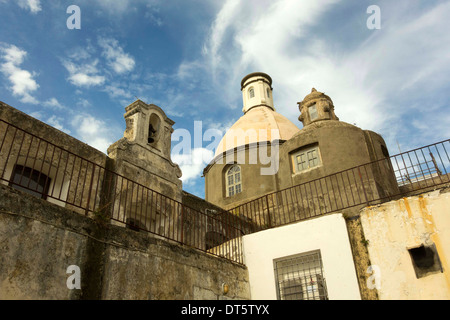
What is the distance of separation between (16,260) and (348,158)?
37.6ft

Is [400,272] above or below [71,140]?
below

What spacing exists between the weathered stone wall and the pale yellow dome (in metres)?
12.1

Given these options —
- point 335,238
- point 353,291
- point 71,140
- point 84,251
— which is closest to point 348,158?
point 335,238

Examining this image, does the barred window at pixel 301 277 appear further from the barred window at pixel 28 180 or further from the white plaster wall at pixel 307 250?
the barred window at pixel 28 180

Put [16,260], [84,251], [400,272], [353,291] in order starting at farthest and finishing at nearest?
[353,291] < [400,272] < [84,251] < [16,260]

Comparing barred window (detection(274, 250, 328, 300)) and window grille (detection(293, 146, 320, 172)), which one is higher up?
window grille (detection(293, 146, 320, 172))

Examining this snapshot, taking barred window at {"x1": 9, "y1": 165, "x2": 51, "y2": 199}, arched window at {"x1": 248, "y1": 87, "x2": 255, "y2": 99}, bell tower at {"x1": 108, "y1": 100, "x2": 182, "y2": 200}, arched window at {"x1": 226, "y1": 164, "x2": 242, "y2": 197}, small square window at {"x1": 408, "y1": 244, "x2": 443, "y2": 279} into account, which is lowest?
small square window at {"x1": 408, "y1": 244, "x2": 443, "y2": 279}

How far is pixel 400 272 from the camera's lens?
22.5 ft

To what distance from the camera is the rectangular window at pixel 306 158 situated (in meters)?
14.3

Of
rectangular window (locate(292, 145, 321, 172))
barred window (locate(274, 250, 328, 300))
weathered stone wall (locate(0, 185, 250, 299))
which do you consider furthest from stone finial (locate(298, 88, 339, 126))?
weathered stone wall (locate(0, 185, 250, 299))

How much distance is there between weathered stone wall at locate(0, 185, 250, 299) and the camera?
4.88 m

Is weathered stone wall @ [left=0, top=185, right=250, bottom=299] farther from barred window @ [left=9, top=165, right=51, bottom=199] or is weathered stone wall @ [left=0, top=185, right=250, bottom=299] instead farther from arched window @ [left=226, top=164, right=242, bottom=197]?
arched window @ [left=226, top=164, right=242, bottom=197]
